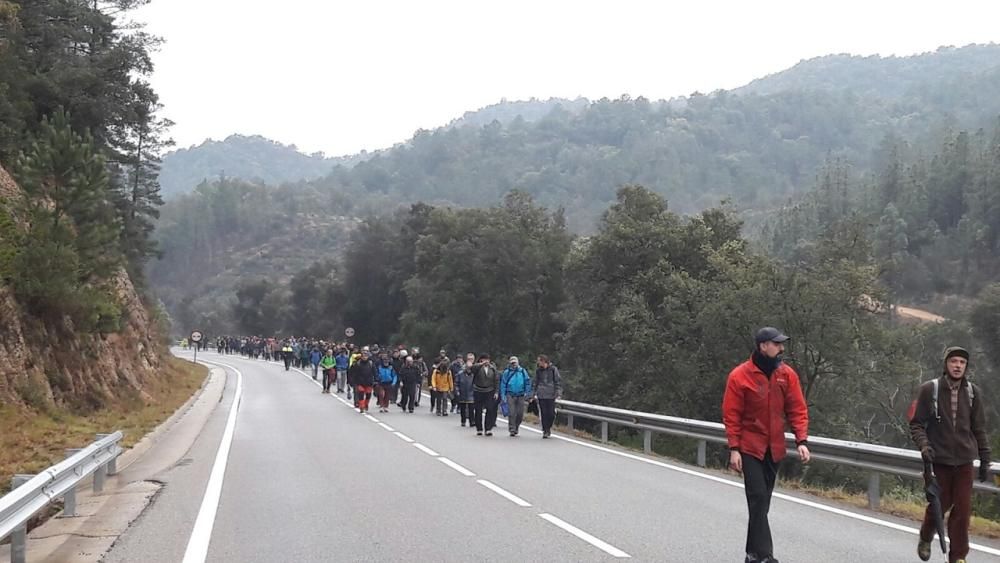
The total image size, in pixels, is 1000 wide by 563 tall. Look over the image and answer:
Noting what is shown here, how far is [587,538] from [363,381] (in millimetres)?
19365

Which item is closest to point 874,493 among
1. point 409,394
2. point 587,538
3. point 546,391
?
point 587,538

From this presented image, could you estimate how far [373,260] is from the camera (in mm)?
83375

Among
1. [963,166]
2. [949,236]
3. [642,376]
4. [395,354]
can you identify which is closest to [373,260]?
[642,376]

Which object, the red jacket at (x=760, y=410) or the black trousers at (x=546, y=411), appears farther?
the black trousers at (x=546, y=411)

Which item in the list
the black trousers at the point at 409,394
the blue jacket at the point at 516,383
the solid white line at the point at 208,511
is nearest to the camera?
the solid white line at the point at 208,511

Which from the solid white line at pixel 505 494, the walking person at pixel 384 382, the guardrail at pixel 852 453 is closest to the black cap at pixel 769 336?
the guardrail at pixel 852 453

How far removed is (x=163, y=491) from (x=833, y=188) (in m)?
141

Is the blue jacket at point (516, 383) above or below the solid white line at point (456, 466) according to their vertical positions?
above

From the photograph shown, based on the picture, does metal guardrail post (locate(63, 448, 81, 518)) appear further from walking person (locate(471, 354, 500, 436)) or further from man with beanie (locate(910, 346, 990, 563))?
walking person (locate(471, 354, 500, 436))

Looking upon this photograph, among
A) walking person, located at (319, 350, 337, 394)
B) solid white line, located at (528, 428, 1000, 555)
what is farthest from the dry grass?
walking person, located at (319, 350, 337, 394)

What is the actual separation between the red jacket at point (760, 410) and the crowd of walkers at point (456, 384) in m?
12.4

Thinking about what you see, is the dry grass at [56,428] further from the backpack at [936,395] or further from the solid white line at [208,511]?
the backpack at [936,395]

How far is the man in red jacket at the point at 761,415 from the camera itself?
689cm

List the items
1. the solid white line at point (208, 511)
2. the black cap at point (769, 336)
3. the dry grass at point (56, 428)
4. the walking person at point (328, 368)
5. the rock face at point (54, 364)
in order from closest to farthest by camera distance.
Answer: the black cap at point (769, 336) < the solid white line at point (208, 511) < the dry grass at point (56, 428) < the rock face at point (54, 364) < the walking person at point (328, 368)
